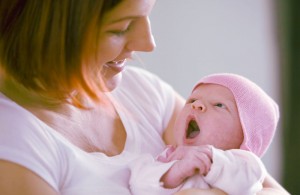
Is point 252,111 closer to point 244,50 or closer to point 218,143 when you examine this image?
point 218,143

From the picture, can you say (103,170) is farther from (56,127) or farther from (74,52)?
(74,52)

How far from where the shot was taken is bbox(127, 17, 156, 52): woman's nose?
1126 millimetres

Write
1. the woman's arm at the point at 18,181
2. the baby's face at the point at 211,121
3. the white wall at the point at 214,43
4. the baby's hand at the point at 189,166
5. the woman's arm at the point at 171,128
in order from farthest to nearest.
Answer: the white wall at the point at 214,43, the woman's arm at the point at 171,128, the baby's face at the point at 211,121, the baby's hand at the point at 189,166, the woman's arm at the point at 18,181

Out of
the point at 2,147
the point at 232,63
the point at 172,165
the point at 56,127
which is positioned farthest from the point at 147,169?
the point at 232,63

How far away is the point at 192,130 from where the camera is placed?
128cm

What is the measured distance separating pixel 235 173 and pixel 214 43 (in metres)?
1.13

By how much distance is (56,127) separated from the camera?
1147mm

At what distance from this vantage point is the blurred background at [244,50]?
6.86 feet

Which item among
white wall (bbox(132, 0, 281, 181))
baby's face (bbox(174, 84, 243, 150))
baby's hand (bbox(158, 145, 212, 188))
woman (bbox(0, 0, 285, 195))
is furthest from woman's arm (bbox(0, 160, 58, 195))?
white wall (bbox(132, 0, 281, 181))

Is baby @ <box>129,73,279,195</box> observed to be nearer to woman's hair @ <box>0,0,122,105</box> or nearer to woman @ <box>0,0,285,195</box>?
woman @ <box>0,0,285,195</box>

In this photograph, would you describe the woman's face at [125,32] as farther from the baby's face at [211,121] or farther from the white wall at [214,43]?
the white wall at [214,43]

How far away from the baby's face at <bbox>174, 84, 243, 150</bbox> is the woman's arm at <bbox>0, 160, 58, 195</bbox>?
14.3 inches

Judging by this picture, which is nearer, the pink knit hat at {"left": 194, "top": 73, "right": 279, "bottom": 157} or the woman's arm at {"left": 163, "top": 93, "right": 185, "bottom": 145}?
the pink knit hat at {"left": 194, "top": 73, "right": 279, "bottom": 157}

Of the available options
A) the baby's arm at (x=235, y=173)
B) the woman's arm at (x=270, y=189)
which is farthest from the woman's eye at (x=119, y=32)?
the woman's arm at (x=270, y=189)
